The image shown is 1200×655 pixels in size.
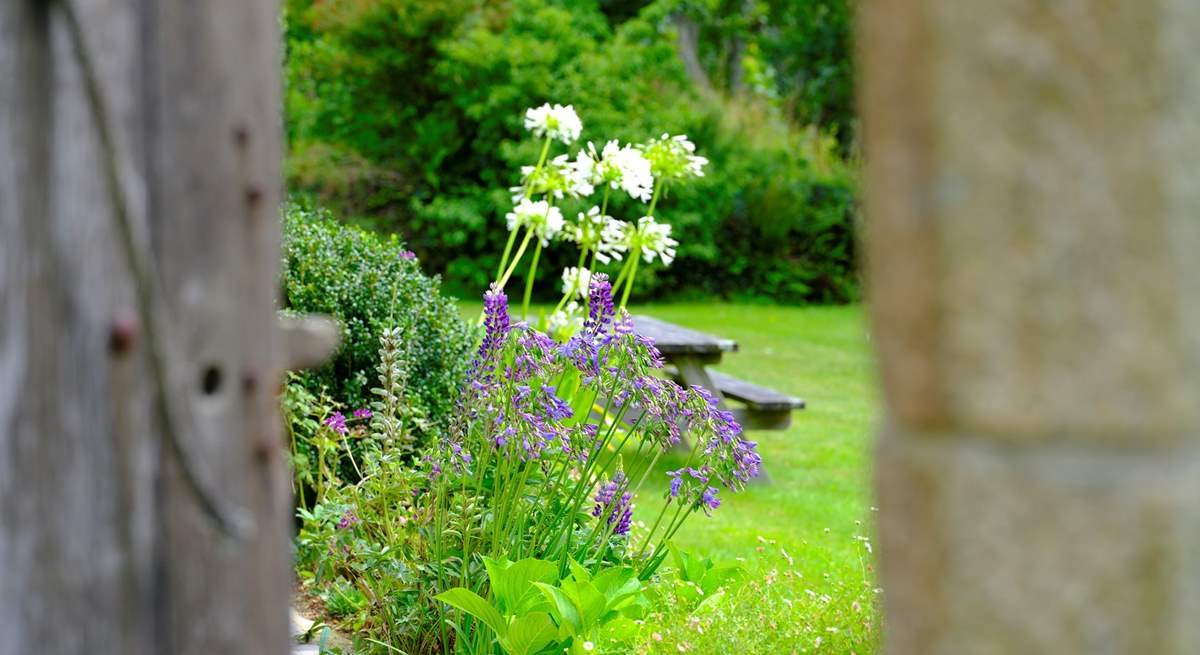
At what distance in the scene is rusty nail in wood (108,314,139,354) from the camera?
112 cm

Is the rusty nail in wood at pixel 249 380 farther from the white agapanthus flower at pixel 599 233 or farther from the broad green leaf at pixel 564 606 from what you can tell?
the white agapanthus flower at pixel 599 233

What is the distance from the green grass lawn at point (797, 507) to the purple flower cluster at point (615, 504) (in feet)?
1.40

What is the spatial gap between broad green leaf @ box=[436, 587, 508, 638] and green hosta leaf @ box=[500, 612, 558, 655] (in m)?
0.04

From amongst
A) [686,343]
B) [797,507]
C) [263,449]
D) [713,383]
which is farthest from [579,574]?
[713,383]

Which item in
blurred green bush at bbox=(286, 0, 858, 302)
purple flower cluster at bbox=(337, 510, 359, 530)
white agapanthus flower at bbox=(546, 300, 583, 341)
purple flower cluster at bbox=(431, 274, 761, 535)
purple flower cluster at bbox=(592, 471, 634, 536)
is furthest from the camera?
blurred green bush at bbox=(286, 0, 858, 302)

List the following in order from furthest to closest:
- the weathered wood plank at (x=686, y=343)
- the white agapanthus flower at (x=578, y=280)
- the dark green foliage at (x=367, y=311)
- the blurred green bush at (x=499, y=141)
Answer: the blurred green bush at (x=499, y=141), the weathered wood plank at (x=686, y=343), the dark green foliage at (x=367, y=311), the white agapanthus flower at (x=578, y=280)

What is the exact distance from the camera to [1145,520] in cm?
89

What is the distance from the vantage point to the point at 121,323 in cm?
112

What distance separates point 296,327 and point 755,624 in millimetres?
1932

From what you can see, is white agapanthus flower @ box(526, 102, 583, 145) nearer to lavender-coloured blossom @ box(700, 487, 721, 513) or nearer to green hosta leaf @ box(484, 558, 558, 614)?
lavender-coloured blossom @ box(700, 487, 721, 513)

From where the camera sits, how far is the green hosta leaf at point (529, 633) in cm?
297

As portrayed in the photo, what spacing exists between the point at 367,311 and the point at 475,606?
5.90ft

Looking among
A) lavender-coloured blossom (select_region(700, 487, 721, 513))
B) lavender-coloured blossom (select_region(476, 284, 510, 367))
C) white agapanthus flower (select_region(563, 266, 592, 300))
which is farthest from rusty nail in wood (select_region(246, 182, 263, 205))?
white agapanthus flower (select_region(563, 266, 592, 300))

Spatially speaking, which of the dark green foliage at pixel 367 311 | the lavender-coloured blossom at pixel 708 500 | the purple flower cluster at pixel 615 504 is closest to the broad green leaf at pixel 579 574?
the purple flower cluster at pixel 615 504
